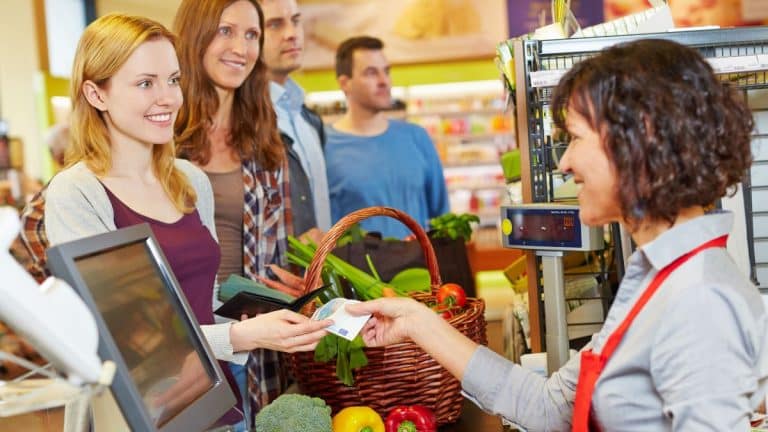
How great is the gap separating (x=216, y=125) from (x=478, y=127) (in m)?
7.41

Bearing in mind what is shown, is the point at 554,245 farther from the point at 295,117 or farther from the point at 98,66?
the point at 295,117

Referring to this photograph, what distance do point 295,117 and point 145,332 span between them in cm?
260

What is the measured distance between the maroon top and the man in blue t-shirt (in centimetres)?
212

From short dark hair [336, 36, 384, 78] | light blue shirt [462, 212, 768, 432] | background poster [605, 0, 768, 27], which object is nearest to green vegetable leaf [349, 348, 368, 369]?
light blue shirt [462, 212, 768, 432]

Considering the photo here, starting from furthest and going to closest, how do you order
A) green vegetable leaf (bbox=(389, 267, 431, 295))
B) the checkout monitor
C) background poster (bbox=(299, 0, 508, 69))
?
1. background poster (bbox=(299, 0, 508, 69))
2. green vegetable leaf (bbox=(389, 267, 431, 295))
3. the checkout monitor

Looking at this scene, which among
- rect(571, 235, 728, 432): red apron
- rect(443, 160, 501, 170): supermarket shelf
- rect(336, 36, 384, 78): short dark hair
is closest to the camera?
rect(571, 235, 728, 432): red apron

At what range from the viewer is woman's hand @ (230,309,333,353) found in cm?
203

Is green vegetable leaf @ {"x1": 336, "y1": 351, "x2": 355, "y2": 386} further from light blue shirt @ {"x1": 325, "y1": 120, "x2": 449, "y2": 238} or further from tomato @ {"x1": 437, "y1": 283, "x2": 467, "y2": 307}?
light blue shirt @ {"x1": 325, "y1": 120, "x2": 449, "y2": 238}

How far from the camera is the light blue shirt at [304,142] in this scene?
381cm

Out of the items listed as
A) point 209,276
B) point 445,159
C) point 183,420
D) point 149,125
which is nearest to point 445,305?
point 209,276

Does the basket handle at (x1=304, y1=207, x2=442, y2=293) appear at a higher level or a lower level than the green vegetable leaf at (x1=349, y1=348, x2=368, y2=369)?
higher

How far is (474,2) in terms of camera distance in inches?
393

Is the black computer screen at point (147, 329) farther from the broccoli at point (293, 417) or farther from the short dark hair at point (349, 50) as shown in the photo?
the short dark hair at point (349, 50)

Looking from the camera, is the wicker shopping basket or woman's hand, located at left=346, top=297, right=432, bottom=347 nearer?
woman's hand, located at left=346, top=297, right=432, bottom=347
